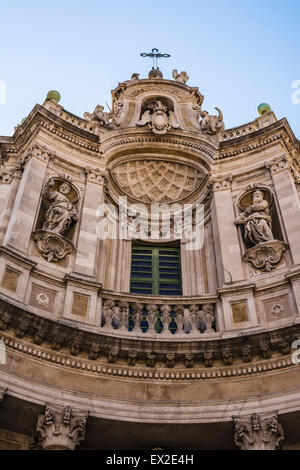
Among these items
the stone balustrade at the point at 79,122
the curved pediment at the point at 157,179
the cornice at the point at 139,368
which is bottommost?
the cornice at the point at 139,368

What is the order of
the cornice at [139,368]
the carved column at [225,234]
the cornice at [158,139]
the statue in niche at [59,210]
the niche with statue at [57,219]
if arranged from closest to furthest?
the cornice at [139,368] → the niche with statue at [57,219] → the carved column at [225,234] → the statue in niche at [59,210] → the cornice at [158,139]

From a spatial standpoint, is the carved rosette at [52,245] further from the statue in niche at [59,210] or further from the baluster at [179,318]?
the baluster at [179,318]

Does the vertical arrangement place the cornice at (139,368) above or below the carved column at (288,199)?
below

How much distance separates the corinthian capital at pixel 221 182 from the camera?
1719 centimetres

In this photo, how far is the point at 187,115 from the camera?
68.3ft

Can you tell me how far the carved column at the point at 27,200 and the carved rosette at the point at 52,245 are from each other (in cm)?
30

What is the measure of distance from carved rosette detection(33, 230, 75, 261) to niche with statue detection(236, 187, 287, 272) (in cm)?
469

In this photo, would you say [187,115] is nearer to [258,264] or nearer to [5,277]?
[258,264]

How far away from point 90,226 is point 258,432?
712cm

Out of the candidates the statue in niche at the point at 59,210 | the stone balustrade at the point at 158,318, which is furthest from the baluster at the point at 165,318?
the statue in niche at the point at 59,210

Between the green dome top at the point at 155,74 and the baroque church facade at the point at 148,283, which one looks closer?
the baroque church facade at the point at 148,283

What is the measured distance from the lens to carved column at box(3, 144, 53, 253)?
45.8 ft

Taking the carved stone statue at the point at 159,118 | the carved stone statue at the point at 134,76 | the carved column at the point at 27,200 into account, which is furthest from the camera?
the carved stone statue at the point at 134,76

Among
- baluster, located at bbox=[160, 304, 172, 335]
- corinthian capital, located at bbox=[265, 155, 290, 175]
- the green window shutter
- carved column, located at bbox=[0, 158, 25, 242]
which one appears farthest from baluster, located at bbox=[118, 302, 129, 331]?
corinthian capital, located at bbox=[265, 155, 290, 175]
